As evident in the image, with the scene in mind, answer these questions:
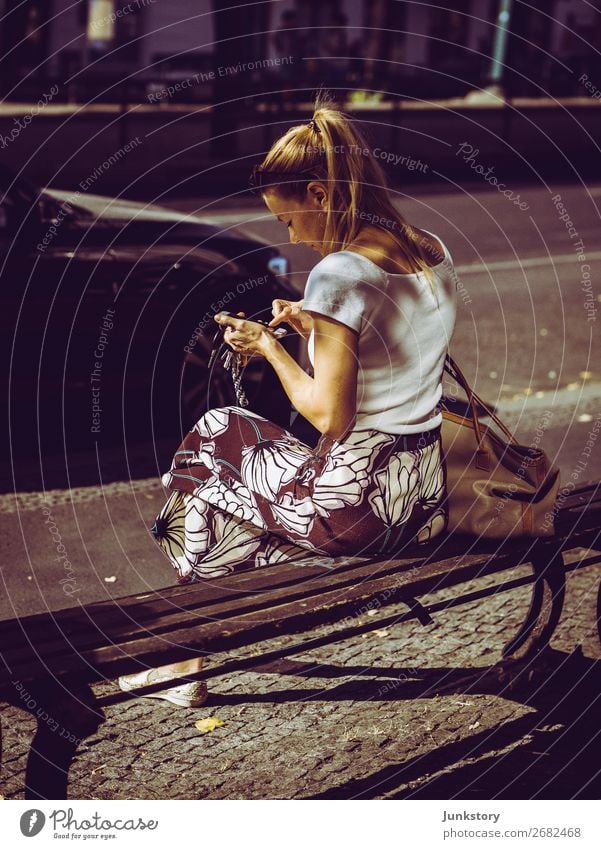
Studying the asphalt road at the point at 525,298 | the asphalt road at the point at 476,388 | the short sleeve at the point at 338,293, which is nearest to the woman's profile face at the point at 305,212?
the short sleeve at the point at 338,293

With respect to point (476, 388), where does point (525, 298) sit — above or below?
above

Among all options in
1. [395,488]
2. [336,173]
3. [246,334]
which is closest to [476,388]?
[395,488]

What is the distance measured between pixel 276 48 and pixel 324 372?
88.9ft

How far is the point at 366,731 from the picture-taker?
3.34m

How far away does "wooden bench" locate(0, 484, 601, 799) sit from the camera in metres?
2.43

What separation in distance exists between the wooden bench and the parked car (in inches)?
107

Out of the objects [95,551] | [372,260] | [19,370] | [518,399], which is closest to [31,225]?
[19,370]

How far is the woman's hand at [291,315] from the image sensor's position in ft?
9.93

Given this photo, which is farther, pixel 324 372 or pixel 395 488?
pixel 395 488

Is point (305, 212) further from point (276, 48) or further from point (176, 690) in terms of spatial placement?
point (276, 48)

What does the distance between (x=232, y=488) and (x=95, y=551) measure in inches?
67.1

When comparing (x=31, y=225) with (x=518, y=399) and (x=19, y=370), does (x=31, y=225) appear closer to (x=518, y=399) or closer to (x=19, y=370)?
(x=19, y=370)

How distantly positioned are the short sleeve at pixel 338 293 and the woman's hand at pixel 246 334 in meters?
0.21

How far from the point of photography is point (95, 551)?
462cm
